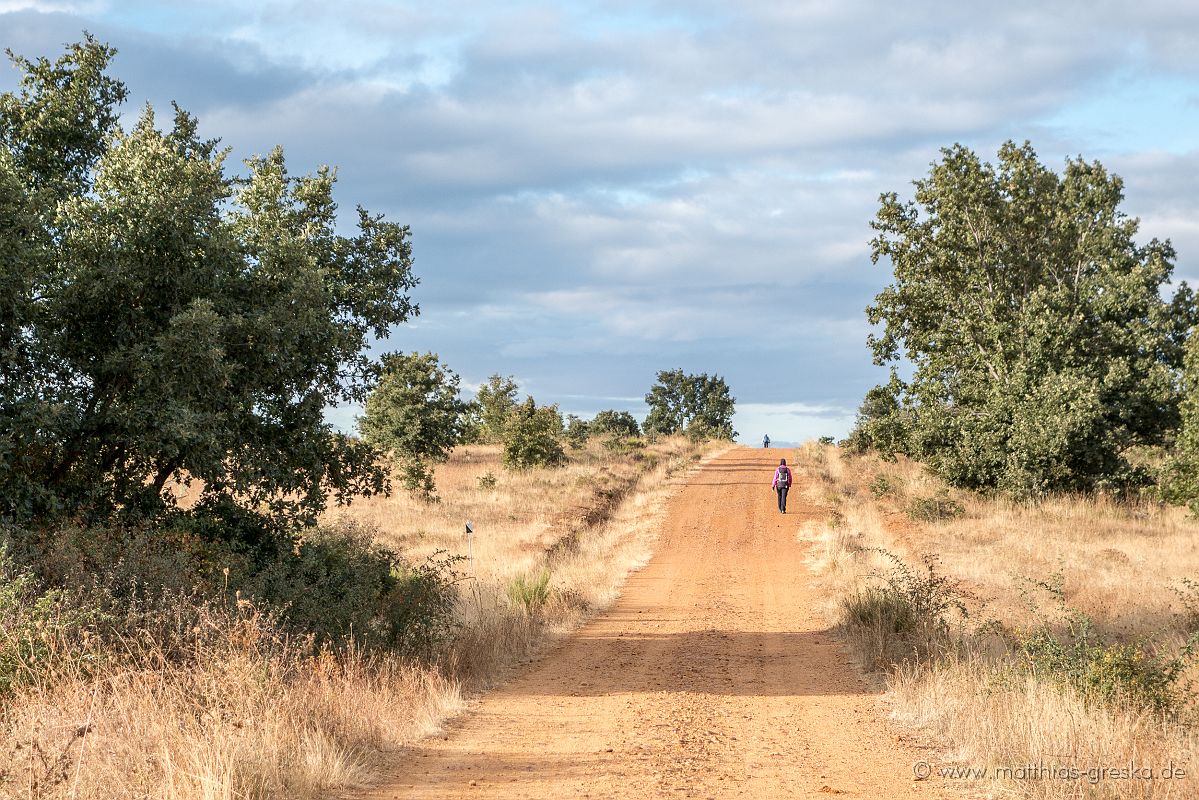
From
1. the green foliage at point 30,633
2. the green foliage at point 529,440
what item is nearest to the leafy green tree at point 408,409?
the green foliage at point 529,440

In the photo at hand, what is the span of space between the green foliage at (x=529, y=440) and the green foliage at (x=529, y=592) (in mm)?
27375

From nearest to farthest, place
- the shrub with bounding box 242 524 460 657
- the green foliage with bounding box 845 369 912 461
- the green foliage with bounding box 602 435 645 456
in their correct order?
1. the shrub with bounding box 242 524 460 657
2. the green foliage with bounding box 845 369 912 461
3. the green foliage with bounding box 602 435 645 456

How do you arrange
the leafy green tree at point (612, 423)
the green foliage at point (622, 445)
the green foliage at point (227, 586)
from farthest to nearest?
the leafy green tree at point (612, 423) < the green foliage at point (622, 445) < the green foliage at point (227, 586)

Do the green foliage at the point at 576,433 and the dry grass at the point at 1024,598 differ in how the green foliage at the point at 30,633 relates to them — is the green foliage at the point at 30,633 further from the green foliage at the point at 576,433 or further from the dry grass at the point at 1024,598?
the green foliage at the point at 576,433

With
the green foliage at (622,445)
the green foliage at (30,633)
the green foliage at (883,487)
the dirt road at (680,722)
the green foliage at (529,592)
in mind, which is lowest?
the dirt road at (680,722)

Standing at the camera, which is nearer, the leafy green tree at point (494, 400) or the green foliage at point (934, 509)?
the green foliage at point (934, 509)

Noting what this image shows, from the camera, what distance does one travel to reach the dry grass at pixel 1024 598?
813cm

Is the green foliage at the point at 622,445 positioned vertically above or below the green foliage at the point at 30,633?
above

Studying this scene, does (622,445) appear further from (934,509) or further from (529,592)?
(529,592)

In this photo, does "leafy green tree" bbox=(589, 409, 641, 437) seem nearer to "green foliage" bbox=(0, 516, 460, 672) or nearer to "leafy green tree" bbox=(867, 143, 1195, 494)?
"leafy green tree" bbox=(867, 143, 1195, 494)

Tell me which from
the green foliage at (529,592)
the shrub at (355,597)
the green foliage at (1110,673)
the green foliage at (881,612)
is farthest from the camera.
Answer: the green foliage at (529,592)

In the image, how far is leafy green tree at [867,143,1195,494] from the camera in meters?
32.8

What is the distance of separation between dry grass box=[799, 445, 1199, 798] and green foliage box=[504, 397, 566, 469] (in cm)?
1273

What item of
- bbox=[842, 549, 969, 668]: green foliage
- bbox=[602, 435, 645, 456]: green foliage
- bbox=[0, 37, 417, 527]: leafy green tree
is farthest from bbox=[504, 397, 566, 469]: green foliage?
bbox=[0, 37, 417, 527]: leafy green tree
